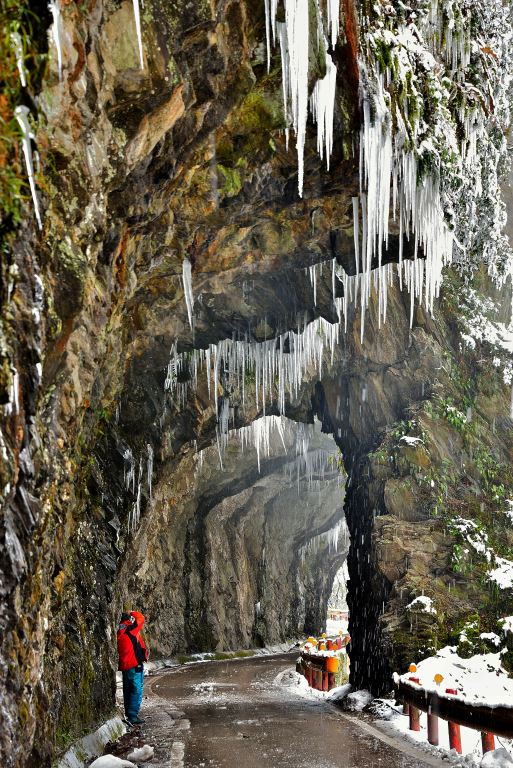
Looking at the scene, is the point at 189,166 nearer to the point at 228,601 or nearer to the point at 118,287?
the point at 118,287

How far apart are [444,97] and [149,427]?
24.6 feet

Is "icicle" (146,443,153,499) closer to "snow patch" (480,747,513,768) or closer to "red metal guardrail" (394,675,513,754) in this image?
"red metal guardrail" (394,675,513,754)

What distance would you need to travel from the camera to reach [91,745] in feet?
25.1

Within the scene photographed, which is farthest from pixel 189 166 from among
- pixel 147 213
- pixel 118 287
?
pixel 118 287

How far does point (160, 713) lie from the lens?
10672 millimetres

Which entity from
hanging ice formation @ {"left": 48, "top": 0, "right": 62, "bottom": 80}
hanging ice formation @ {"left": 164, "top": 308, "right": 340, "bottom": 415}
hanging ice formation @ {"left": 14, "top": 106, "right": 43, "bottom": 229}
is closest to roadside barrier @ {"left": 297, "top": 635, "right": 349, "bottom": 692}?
hanging ice formation @ {"left": 164, "top": 308, "right": 340, "bottom": 415}

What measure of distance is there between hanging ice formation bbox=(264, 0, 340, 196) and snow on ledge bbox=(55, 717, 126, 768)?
251 inches

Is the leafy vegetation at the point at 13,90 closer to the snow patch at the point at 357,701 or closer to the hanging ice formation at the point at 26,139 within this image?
the hanging ice formation at the point at 26,139

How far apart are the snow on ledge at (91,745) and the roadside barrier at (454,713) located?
3562 mm

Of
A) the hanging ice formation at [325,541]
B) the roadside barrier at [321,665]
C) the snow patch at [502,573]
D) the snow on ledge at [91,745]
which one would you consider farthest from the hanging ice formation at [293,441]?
the snow on ledge at [91,745]

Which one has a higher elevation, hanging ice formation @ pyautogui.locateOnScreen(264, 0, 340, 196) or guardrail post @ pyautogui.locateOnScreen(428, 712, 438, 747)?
hanging ice formation @ pyautogui.locateOnScreen(264, 0, 340, 196)

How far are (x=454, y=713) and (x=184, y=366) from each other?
31.3 feet

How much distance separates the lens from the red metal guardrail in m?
5.91

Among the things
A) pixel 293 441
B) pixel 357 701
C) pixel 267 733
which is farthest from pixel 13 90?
pixel 293 441
